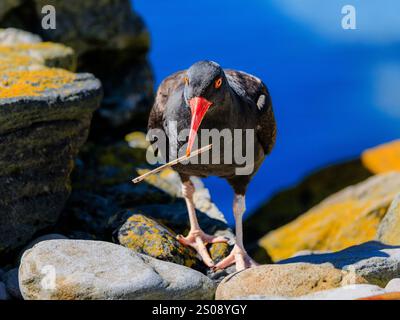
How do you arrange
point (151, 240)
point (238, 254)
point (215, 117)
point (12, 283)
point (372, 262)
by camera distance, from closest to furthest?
point (12, 283), point (372, 262), point (215, 117), point (151, 240), point (238, 254)

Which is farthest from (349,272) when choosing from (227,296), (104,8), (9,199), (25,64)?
(104,8)

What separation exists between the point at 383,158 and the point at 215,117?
7.99 meters

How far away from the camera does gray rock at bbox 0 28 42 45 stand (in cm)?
1194

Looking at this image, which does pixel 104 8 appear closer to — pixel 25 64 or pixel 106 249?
pixel 25 64

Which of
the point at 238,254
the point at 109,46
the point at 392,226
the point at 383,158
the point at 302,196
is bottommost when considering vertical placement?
the point at 302,196

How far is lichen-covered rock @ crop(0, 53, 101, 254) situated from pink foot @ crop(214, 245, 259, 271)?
198 centimetres

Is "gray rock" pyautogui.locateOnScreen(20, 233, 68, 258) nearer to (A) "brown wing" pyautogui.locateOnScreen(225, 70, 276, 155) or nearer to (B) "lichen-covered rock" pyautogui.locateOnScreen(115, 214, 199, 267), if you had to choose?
(B) "lichen-covered rock" pyautogui.locateOnScreen(115, 214, 199, 267)

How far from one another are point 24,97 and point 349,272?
156 inches

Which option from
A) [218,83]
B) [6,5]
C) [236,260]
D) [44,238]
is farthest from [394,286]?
[6,5]

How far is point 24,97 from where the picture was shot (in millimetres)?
8945

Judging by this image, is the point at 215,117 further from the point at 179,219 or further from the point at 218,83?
the point at 179,219

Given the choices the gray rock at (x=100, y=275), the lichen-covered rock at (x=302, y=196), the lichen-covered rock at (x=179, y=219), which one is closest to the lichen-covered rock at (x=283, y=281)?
the gray rock at (x=100, y=275)

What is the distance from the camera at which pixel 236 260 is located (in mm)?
9227

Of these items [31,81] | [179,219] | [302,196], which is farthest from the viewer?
[302,196]
